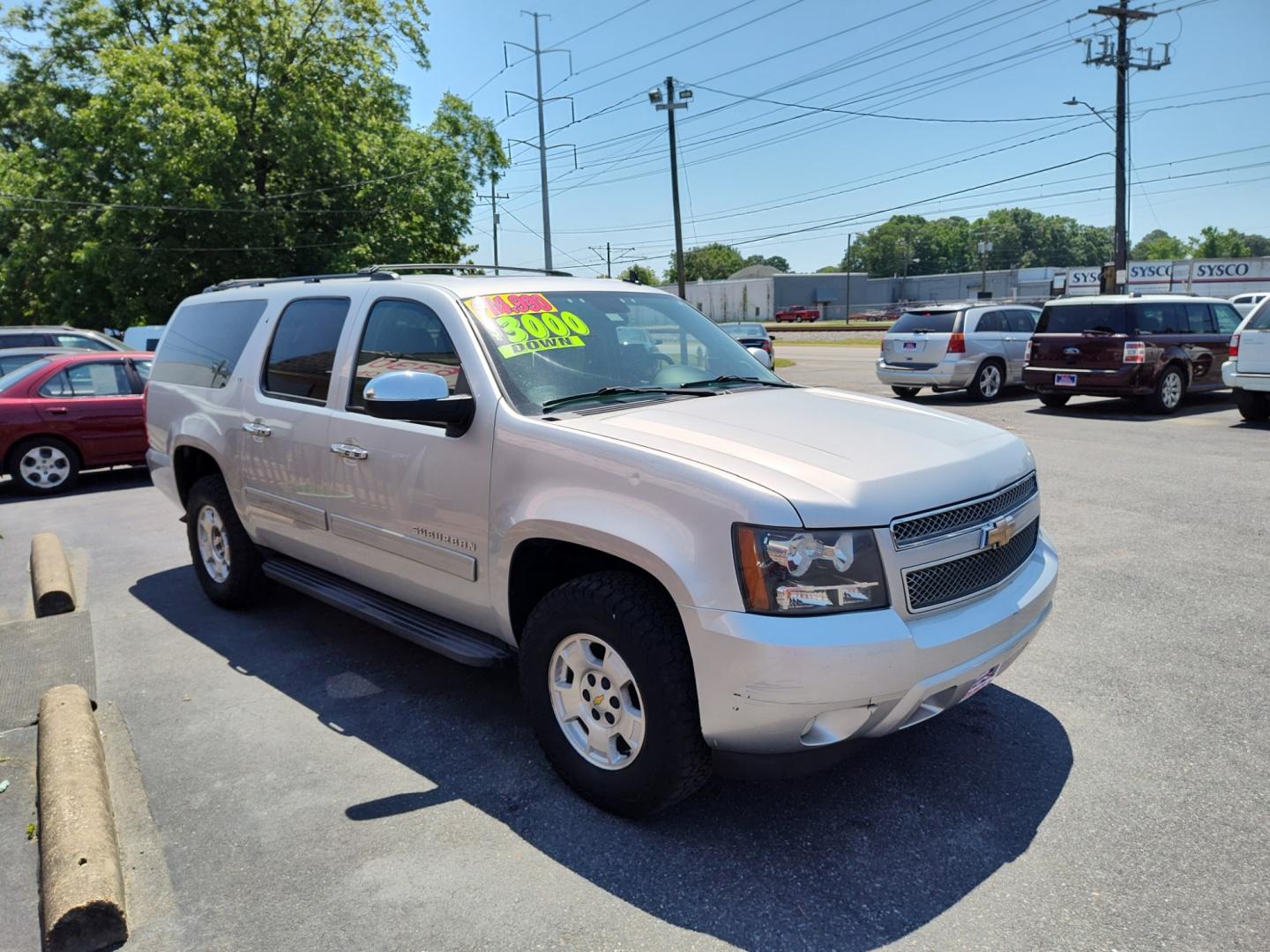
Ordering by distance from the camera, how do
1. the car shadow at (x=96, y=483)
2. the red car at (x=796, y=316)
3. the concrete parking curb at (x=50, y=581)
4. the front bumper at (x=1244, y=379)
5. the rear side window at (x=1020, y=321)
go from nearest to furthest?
the concrete parking curb at (x=50, y=581)
the car shadow at (x=96, y=483)
the front bumper at (x=1244, y=379)
the rear side window at (x=1020, y=321)
the red car at (x=796, y=316)

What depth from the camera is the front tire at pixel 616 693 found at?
2.87 metres

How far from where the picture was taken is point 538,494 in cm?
327

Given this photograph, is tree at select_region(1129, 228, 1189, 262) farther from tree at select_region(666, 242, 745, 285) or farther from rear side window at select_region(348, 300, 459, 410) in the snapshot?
rear side window at select_region(348, 300, 459, 410)

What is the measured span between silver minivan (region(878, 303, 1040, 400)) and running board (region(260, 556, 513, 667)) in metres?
13.3

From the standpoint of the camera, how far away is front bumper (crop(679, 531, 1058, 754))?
104 inches

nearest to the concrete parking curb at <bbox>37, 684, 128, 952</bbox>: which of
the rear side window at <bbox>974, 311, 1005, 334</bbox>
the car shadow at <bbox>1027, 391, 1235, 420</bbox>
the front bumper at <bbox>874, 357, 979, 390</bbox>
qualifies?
the car shadow at <bbox>1027, 391, 1235, 420</bbox>

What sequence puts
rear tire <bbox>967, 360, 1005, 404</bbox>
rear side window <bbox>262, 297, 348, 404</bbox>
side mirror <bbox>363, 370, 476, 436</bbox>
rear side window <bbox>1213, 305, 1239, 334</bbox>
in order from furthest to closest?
rear tire <bbox>967, 360, 1005, 404</bbox>, rear side window <bbox>1213, 305, 1239, 334</bbox>, rear side window <bbox>262, 297, 348, 404</bbox>, side mirror <bbox>363, 370, 476, 436</bbox>

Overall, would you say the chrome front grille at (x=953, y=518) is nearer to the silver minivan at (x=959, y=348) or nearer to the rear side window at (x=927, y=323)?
the silver minivan at (x=959, y=348)

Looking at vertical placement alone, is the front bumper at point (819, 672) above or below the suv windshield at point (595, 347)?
below

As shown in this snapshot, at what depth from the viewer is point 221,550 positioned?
5543mm

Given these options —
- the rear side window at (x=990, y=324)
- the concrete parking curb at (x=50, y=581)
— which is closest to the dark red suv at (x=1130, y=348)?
the rear side window at (x=990, y=324)

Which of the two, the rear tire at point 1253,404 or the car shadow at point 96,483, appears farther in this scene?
the rear tire at point 1253,404

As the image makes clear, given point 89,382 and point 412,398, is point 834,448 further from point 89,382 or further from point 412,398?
point 89,382

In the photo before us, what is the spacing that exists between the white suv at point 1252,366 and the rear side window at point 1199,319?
221 cm
